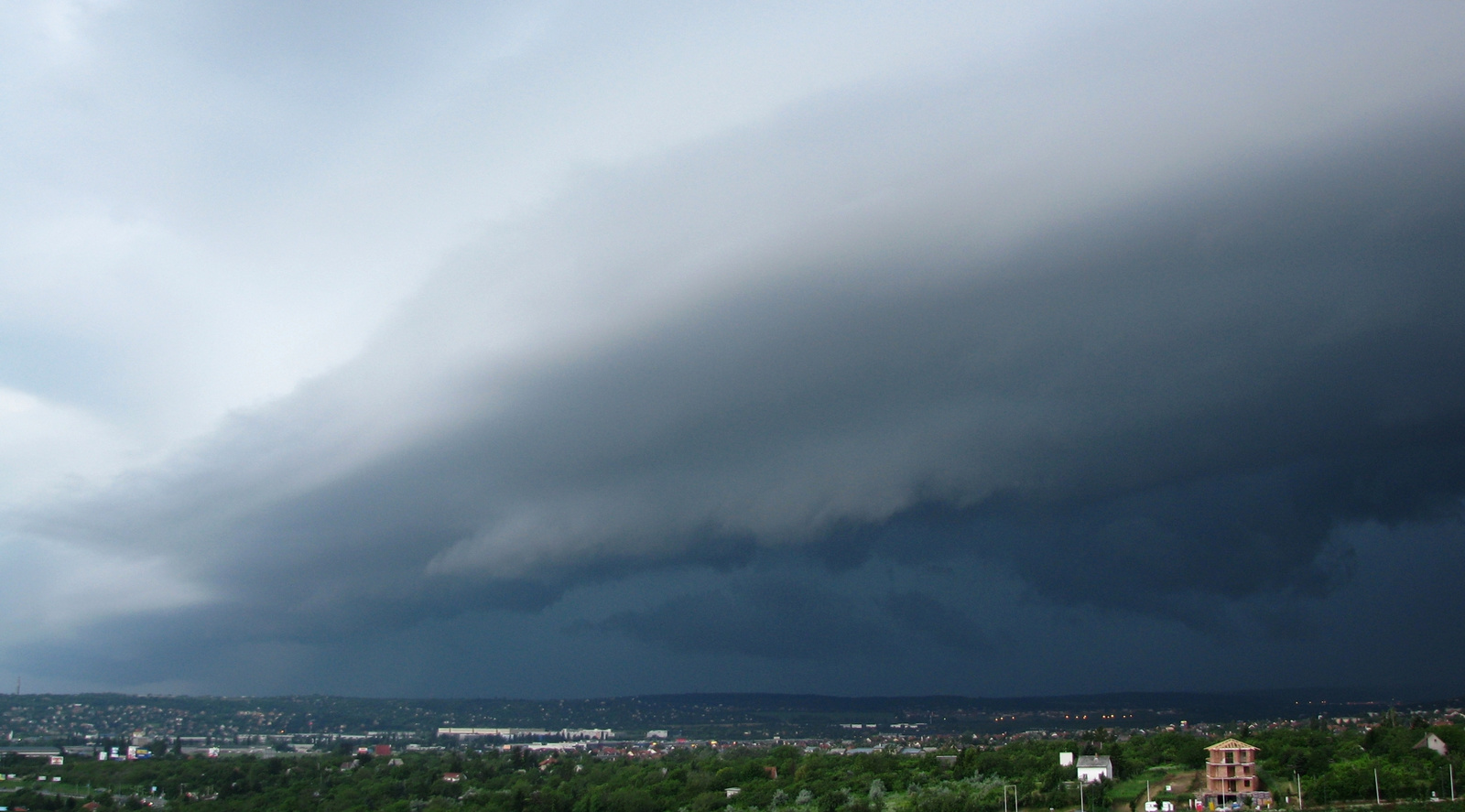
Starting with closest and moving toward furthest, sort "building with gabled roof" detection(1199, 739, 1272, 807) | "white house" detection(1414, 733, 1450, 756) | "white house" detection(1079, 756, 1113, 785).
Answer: "building with gabled roof" detection(1199, 739, 1272, 807) < "white house" detection(1414, 733, 1450, 756) < "white house" detection(1079, 756, 1113, 785)

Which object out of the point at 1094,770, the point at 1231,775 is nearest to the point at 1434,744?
the point at 1231,775

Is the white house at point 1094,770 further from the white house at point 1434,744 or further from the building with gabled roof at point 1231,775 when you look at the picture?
the white house at point 1434,744

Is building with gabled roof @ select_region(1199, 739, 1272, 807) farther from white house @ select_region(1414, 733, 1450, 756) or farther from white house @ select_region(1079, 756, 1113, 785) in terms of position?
white house @ select_region(1414, 733, 1450, 756)

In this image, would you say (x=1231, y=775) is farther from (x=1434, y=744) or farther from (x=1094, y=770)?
(x=1434, y=744)

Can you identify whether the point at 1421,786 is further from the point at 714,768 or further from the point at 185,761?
the point at 185,761

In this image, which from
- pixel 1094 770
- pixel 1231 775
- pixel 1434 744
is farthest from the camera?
pixel 1094 770

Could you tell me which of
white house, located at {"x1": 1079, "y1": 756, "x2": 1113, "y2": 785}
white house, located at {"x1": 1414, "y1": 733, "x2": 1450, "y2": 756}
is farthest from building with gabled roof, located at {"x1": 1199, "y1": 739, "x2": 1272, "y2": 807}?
white house, located at {"x1": 1414, "y1": 733, "x2": 1450, "y2": 756}

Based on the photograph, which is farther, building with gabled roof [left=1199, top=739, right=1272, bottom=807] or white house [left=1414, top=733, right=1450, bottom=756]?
white house [left=1414, top=733, right=1450, bottom=756]

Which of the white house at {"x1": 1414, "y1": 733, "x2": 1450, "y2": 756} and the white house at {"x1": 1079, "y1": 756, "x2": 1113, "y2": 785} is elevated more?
the white house at {"x1": 1414, "y1": 733, "x2": 1450, "y2": 756}
